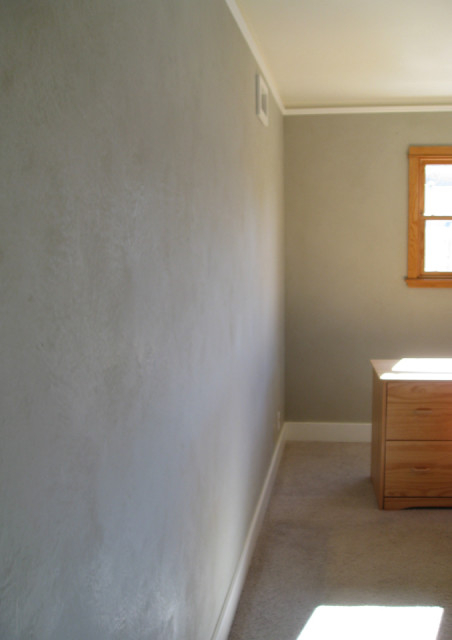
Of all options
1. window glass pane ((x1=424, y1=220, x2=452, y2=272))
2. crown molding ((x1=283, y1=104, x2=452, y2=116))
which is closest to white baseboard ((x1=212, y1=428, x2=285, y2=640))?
window glass pane ((x1=424, y1=220, x2=452, y2=272))

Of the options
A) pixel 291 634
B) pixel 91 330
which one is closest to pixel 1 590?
pixel 91 330

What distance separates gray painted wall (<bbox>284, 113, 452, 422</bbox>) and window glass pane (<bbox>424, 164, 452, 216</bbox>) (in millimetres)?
169

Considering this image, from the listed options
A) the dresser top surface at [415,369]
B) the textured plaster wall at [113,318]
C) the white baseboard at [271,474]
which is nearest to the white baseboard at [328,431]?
the white baseboard at [271,474]

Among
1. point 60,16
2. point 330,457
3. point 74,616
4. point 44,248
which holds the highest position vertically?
point 60,16

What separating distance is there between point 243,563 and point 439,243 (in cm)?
285

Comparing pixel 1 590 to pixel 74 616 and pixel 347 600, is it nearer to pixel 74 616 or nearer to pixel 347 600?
pixel 74 616

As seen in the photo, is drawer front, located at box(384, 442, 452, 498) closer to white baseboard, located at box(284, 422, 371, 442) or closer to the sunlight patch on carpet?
the sunlight patch on carpet

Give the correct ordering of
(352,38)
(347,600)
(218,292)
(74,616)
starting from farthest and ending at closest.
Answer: (352,38) → (347,600) → (218,292) → (74,616)

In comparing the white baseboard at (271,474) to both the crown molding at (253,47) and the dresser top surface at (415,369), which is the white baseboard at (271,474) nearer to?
the dresser top surface at (415,369)

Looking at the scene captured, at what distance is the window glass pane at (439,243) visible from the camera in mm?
4633

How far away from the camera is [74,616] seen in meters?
1.00

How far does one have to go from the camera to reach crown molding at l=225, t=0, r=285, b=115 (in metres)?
2.51

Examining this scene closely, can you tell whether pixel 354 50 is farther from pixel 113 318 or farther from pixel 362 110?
pixel 113 318

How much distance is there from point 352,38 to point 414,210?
179 centimetres
